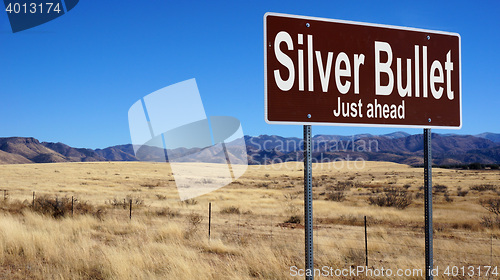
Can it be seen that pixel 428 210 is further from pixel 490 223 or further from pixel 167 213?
Answer: pixel 167 213

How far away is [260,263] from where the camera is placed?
8398mm

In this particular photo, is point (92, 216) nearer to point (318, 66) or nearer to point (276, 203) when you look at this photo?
point (276, 203)

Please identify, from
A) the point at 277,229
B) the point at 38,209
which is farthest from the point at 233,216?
the point at 38,209

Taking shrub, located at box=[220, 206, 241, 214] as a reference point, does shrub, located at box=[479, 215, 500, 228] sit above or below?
above

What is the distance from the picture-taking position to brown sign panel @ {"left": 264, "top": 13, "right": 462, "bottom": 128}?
128 inches

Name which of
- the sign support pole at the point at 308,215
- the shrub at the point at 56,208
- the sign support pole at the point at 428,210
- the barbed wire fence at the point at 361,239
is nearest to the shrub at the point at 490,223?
the barbed wire fence at the point at 361,239

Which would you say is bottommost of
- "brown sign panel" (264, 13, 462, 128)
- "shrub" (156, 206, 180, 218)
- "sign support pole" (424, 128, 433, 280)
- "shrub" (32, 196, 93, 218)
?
"shrub" (156, 206, 180, 218)

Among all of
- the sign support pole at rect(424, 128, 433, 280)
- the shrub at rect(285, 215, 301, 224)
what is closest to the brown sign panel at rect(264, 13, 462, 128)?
the sign support pole at rect(424, 128, 433, 280)

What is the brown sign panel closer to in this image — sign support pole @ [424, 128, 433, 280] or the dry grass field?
sign support pole @ [424, 128, 433, 280]

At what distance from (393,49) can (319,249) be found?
8.29 m

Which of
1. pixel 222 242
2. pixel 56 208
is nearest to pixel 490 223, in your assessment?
pixel 222 242

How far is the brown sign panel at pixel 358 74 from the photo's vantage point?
3254mm

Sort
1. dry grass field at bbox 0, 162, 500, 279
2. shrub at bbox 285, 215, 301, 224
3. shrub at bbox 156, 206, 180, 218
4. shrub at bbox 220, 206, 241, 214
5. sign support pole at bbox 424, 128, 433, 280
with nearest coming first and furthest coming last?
sign support pole at bbox 424, 128, 433, 280 < dry grass field at bbox 0, 162, 500, 279 < shrub at bbox 285, 215, 301, 224 < shrub at bbox 156, 206, 180, 218 < shrub at bbox 220, 206, 241, 214

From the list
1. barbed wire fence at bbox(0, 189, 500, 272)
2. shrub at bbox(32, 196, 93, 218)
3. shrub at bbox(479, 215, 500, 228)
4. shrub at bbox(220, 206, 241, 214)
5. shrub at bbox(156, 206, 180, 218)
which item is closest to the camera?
barbed wire fence at bbox(0, 189, 500, 272)
